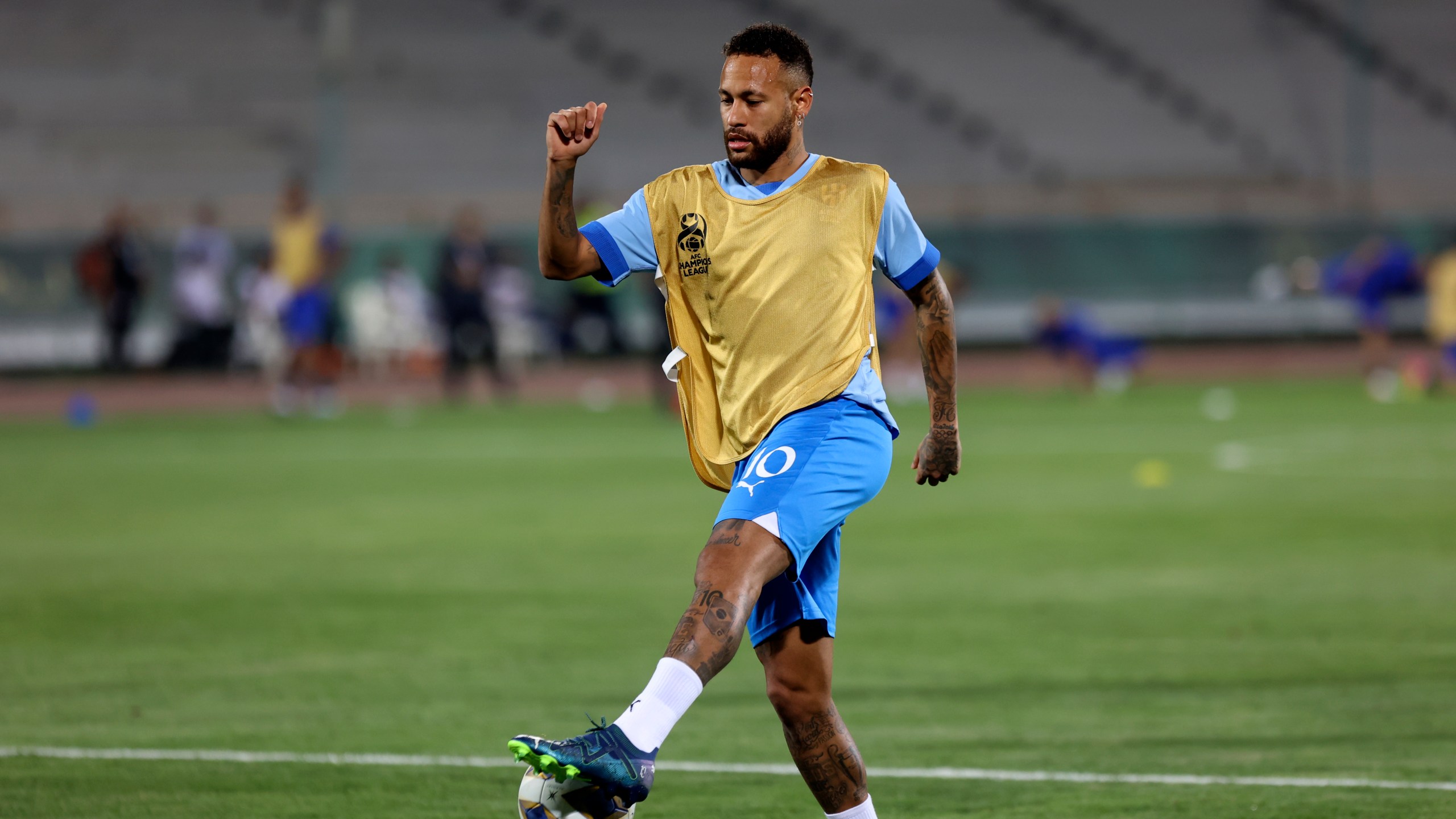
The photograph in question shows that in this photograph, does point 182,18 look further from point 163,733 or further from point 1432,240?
point 163,733

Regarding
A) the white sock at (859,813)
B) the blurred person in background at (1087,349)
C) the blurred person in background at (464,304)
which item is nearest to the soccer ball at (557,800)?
the white sock at (859,813)

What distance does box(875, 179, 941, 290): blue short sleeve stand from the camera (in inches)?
183

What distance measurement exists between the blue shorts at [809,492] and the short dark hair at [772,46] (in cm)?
85

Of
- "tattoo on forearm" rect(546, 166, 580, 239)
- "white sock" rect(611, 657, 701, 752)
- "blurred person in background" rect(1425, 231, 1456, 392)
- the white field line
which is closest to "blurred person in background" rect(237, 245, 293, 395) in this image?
"blurred person in background" rect(1425, 231, 1456, 392)

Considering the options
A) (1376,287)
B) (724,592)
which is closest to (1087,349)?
(1376,287)

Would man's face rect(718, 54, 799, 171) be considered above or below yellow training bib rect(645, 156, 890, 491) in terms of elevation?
above

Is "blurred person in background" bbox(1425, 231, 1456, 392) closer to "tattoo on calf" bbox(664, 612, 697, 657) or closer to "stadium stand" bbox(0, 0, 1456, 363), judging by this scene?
"stadium stand" bbox(0, 0, 1456, 363)

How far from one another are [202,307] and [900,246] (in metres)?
22.9

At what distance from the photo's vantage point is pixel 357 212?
3303 cm

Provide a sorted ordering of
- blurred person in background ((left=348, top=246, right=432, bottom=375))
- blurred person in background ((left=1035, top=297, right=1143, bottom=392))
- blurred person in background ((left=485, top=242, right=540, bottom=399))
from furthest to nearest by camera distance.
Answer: blurred person in background ((left=348, top=246, right=432, bottom=375)) < blurred person in background ((left=485, top=242, right=540, bottom=399)) < blurred person in background ((left=1035, top=297, right=1143, bottom=392))

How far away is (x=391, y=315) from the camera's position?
Result: 90.5 feet

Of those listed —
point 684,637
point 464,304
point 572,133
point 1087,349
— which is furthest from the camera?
point 1087,349

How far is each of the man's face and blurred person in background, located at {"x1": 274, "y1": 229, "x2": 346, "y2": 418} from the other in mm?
18529

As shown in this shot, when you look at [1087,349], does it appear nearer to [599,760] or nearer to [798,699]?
[798,699]
